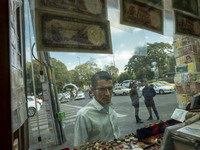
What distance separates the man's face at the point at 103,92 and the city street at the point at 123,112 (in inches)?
2.5

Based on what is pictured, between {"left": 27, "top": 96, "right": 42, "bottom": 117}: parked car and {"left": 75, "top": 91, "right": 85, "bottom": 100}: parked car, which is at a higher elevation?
{"left": 75, "top": 91, "right": 85, "bottom": 100}: parked car

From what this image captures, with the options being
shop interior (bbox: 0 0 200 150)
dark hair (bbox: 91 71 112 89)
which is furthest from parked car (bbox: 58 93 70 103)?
dark hair (bbox: 91 71 112 89)

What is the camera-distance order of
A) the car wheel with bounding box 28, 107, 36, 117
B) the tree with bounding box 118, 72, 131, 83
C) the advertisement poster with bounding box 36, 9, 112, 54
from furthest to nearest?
the tree with bounding box 118, 72, 131, 83
the car wheel with bounding box 28, 107, 36, 117
the advertisement poster with bounding box 36, 9, 112, 54

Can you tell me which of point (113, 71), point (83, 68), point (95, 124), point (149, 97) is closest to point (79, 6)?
point (83, 68)

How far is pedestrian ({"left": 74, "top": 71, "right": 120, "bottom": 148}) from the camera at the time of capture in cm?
104

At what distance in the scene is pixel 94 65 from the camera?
1.14 m

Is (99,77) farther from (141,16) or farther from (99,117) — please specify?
(141,16)

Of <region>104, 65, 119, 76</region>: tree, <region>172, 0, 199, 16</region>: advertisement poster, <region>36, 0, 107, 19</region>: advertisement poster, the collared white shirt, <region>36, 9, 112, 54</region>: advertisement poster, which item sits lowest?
the collared white shirt

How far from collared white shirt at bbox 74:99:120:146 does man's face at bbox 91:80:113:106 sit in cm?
4

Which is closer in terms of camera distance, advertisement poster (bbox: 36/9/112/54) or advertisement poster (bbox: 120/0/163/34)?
advertisement poster (bbox: 36/9/112/54)

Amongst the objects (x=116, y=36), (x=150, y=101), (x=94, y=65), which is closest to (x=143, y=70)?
(x=150, y=101)

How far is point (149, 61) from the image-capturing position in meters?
1.45

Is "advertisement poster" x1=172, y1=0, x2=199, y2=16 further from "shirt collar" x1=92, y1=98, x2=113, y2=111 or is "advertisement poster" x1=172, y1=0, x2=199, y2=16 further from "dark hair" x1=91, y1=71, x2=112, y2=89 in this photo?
"shirt collar" x1=92, y1=98, x2=113, y2=111

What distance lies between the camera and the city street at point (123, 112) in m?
1.03
